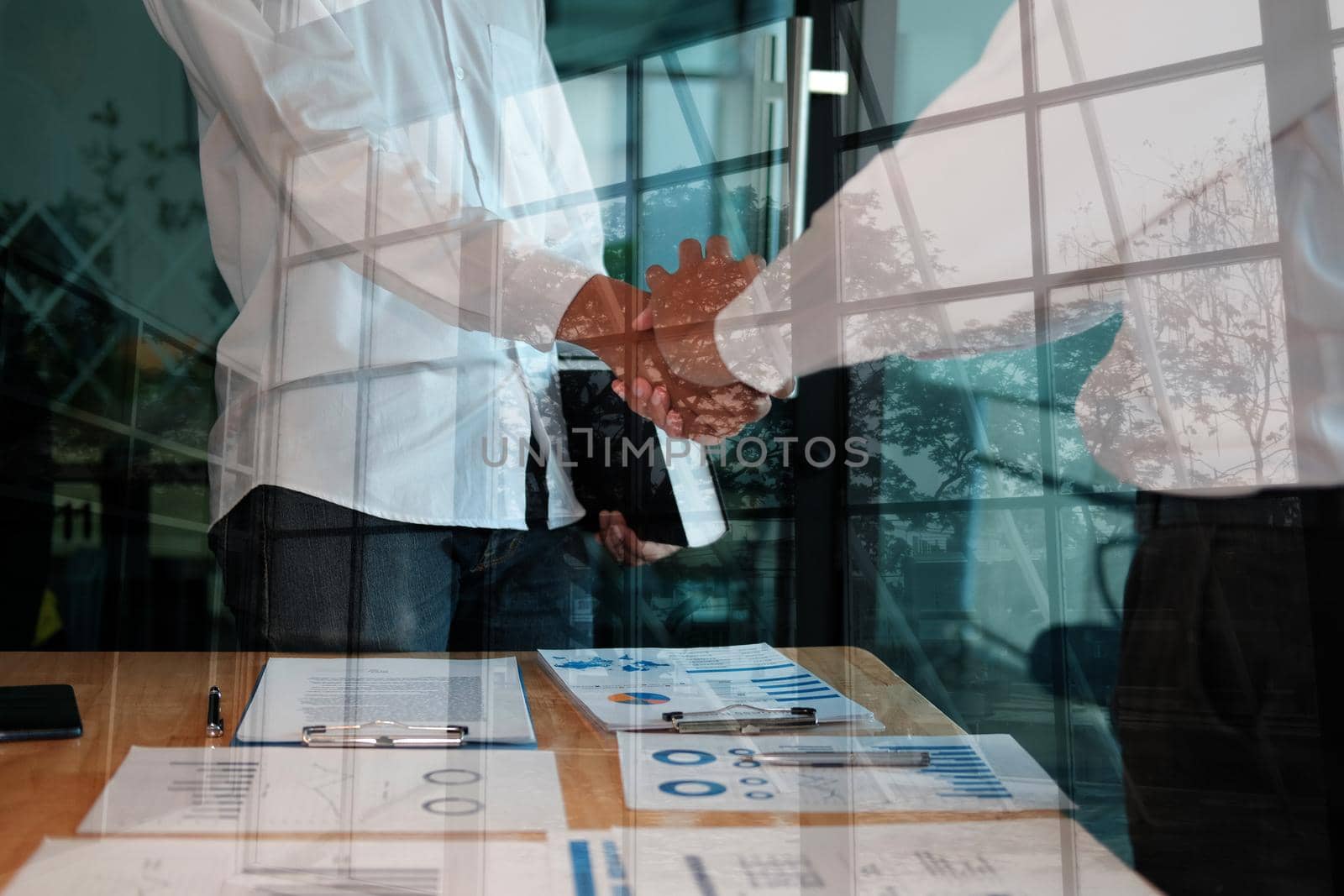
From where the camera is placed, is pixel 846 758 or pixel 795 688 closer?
pixel 846 758

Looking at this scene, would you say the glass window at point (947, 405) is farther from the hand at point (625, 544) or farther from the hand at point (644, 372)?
the hand at point (625, 544)

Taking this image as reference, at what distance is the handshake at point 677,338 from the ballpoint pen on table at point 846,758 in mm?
420

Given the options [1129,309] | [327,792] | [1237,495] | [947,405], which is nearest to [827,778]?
[327,792]

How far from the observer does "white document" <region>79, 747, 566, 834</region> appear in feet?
0.72

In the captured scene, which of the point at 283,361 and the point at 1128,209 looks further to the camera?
the point at 283,361

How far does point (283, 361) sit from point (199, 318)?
536mm

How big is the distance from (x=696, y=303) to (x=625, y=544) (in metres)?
0.27

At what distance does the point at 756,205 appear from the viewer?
812 mm

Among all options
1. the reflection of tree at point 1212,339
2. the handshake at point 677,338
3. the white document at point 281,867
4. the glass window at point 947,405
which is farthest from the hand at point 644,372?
the white document at point 281,867

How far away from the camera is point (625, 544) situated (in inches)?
33.3

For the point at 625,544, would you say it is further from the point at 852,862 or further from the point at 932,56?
the point at 852,862

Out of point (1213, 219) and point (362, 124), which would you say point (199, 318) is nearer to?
point (362, 124)

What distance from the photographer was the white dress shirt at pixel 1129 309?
15.2 inches

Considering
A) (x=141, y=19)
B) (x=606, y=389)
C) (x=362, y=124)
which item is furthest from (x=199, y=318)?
(x=606, y=389)
